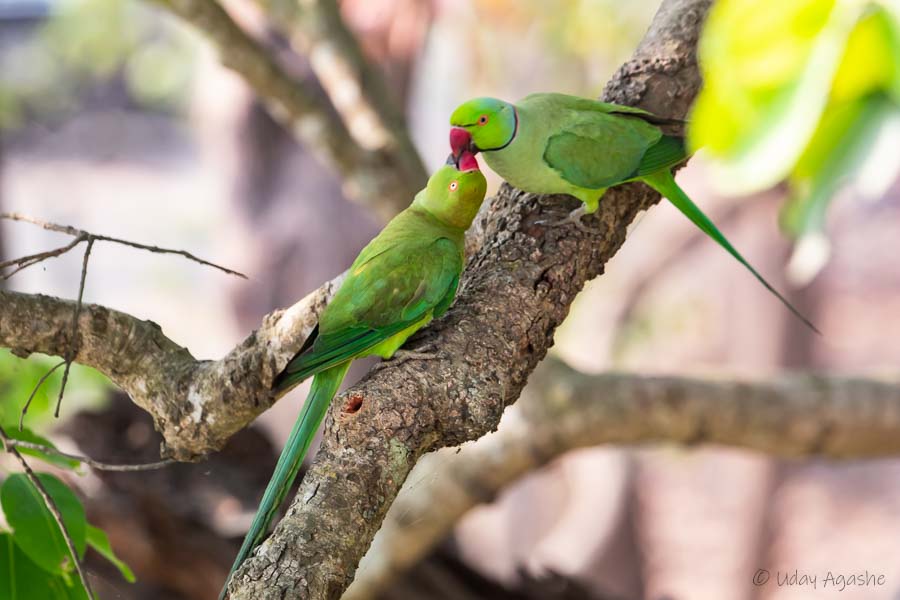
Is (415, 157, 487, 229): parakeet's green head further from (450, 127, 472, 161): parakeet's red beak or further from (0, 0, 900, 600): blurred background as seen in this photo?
(0, 0, 900, 600): blurred background

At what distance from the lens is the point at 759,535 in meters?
7.71

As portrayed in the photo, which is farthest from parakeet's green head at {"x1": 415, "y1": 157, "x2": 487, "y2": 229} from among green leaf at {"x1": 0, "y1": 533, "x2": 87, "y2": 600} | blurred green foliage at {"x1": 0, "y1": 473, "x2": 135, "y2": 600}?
green leaf at {"x1": 0, "y1": 533, "x2": 87, "y2": 600}

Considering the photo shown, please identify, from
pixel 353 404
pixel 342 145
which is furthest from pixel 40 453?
pixel 342 145

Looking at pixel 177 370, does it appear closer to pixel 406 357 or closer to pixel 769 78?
pixel 406 357

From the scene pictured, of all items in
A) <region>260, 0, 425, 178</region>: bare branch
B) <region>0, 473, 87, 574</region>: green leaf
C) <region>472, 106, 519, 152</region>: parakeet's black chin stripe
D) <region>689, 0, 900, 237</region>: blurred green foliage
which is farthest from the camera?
<region>260, 0, 425, 178</region>: bare branch

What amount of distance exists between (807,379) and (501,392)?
106 inches

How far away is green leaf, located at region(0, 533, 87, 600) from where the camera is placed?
6.04 ft

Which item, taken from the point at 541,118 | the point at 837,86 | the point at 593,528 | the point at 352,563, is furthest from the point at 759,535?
the point at 837,86

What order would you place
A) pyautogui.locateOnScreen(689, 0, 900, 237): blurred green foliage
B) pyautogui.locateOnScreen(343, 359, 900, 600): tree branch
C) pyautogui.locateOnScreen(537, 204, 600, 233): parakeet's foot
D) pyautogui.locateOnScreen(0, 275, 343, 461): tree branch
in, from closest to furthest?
pyautogui.locateOnScreen(689, 0, 900, 237): blurred green foliage → pyautogui.locateOnScreen(0, 275, 343, 461): tree branch → pyautogui.locateOnScreen(537, 204, 600, 233): parakeet's foot → pyautogui.locateOnScreen(343, 359, 900, 600): tree branch

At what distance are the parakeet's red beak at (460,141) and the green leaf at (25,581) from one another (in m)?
1.34

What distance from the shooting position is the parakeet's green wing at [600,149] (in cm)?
227

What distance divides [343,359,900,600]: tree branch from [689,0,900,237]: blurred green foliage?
311 cm

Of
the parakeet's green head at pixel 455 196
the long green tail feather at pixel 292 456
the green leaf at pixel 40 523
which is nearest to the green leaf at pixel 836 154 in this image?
the long green tail feather at pixel 292 456

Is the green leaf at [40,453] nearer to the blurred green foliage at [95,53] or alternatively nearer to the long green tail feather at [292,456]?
the long green tail feather at [292,456]
